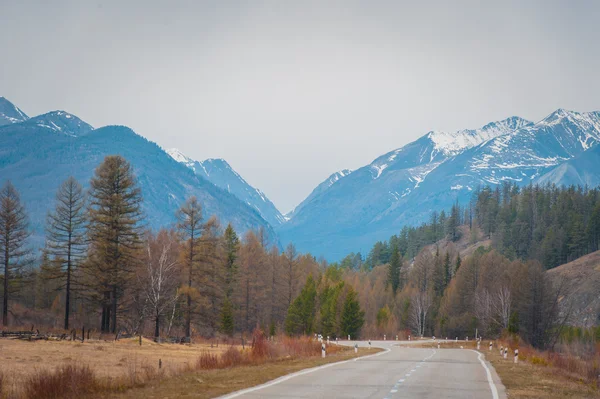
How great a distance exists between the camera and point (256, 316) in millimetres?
91625

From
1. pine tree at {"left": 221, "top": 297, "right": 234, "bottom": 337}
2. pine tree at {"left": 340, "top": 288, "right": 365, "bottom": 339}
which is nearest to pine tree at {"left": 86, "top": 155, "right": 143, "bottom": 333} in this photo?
pine tree at {"left": 221, "top": 297, "right": 234, "bottom": 337}

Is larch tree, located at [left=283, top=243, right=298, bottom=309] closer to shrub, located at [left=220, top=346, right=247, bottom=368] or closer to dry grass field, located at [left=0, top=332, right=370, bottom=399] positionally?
dry grass field, located at [left=0, top=332, right=370, bottom=399]

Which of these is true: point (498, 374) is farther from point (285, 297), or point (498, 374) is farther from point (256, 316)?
point (285, 297)

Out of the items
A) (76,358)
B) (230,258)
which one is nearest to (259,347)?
(76,358)

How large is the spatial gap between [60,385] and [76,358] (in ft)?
51.4

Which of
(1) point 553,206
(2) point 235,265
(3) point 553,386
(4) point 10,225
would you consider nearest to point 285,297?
(2) point 235,265

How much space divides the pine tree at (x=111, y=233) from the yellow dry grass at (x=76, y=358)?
9901 mm

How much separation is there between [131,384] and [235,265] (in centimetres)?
6710

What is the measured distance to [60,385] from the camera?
16547mm

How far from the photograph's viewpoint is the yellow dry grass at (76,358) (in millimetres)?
25109

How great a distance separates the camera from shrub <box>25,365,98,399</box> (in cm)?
1605

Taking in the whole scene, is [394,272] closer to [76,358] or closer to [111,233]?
[111,233]

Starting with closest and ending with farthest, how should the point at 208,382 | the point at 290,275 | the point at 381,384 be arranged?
the point at 208,382 < the point at 381,384 < the point at 290,275

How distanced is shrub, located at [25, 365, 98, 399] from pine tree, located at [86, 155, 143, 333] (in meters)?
39.1
